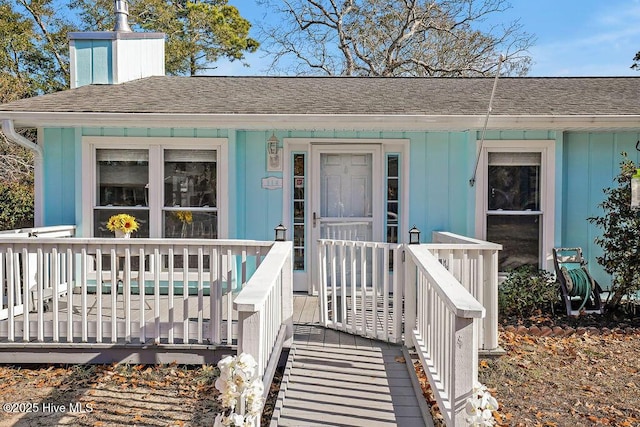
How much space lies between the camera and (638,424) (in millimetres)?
3531

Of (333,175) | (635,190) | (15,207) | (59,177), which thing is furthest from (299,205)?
(15,207)

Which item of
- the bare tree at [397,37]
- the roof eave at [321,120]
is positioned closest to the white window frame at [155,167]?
the roof eave at [321,120]

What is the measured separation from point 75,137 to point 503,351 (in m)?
5.38

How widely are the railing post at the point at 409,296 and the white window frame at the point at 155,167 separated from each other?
2.77 meters

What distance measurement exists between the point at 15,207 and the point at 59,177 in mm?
7450

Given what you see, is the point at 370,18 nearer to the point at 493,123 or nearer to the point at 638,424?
the point at 493,123

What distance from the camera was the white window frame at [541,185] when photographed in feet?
20.6

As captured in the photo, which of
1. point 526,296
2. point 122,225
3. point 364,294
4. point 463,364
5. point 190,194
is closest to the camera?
point 463,364

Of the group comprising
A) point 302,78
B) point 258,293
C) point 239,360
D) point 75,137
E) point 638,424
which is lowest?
point 638,424

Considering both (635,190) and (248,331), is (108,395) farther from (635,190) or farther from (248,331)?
(635,190)

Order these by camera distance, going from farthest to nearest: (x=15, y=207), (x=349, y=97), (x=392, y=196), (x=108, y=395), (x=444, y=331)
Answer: (x=15, y=207) → (x=349, y=97) → (x=392, y=196) → (x=108, y=395) → (x=444, y=331)

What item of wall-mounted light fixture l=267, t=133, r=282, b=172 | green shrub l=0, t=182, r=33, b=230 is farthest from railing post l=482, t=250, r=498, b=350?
green shrub l=0, t=182, r=33, b=230

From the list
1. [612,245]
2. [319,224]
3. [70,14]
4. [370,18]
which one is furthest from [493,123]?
[70,14]

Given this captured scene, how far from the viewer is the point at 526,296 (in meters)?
5.85
